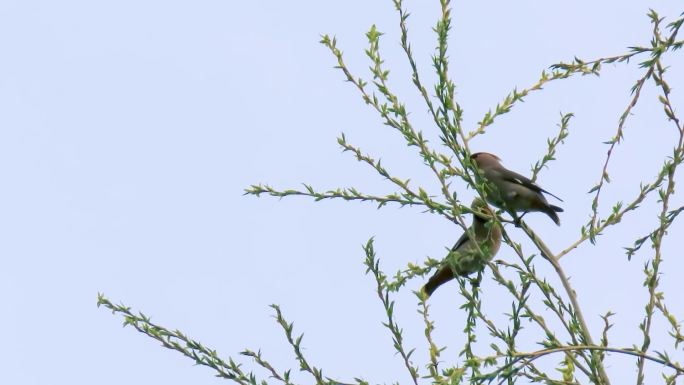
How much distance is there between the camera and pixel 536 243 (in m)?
5.15

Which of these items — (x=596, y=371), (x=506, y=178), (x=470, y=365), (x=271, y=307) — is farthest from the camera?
(x=506, y=178)

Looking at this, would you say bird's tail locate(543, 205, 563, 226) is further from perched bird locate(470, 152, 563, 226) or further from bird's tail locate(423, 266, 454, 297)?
bird's tail locate(423, 266, 454, 297)

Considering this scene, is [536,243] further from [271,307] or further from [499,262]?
[271,307]

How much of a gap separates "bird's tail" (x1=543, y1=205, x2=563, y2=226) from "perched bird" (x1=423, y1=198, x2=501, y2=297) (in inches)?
16.4

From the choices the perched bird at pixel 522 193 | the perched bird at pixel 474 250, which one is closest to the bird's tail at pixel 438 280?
the perched bird at pixel 474 250

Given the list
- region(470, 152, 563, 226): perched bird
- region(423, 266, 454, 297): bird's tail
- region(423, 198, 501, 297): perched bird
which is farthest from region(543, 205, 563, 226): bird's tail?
region(423, 266, 454, 297): bird's tail

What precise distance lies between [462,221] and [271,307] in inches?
36.8

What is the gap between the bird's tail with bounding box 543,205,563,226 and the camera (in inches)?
318

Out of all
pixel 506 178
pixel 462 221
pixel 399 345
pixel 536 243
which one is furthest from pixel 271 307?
pixel 506 178

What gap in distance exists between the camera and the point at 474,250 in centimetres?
482

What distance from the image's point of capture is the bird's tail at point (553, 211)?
8086 mm

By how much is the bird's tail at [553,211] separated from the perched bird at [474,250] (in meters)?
0.42

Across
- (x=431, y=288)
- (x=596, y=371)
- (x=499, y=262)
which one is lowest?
(x=596, y=371)

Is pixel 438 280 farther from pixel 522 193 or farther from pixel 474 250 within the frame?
pixel 474 250
